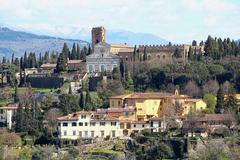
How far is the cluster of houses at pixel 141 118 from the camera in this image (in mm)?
43406

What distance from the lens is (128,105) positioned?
48656 millimetres

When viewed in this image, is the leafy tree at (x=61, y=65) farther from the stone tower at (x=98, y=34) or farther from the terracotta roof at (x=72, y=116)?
the terracotta roof at (x=72, y=116)

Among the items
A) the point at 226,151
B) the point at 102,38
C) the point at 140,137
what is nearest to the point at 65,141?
the point at 140,137

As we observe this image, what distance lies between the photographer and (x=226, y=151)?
35812mm

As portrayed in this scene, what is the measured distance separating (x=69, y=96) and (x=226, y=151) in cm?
1592

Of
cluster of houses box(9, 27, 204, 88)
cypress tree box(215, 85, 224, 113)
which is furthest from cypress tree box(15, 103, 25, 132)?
cluster of houses box(9, 27, 204, 88)

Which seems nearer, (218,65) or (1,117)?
(1,117)

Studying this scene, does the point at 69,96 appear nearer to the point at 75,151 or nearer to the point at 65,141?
the point at 65,141

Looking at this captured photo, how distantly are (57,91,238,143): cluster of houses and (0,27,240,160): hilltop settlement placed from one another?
6cm

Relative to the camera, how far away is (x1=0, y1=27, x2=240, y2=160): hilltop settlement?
4038 cm

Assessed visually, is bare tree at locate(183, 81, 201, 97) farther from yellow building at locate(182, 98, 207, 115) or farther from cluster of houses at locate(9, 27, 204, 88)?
cluster of houses at locate(9, 27, 204, 88)

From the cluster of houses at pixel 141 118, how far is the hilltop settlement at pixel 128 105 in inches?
2.3

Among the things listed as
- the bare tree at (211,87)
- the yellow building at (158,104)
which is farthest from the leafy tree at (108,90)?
the bare tree at (211,87)

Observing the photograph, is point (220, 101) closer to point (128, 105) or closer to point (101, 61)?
point (128, 105)
